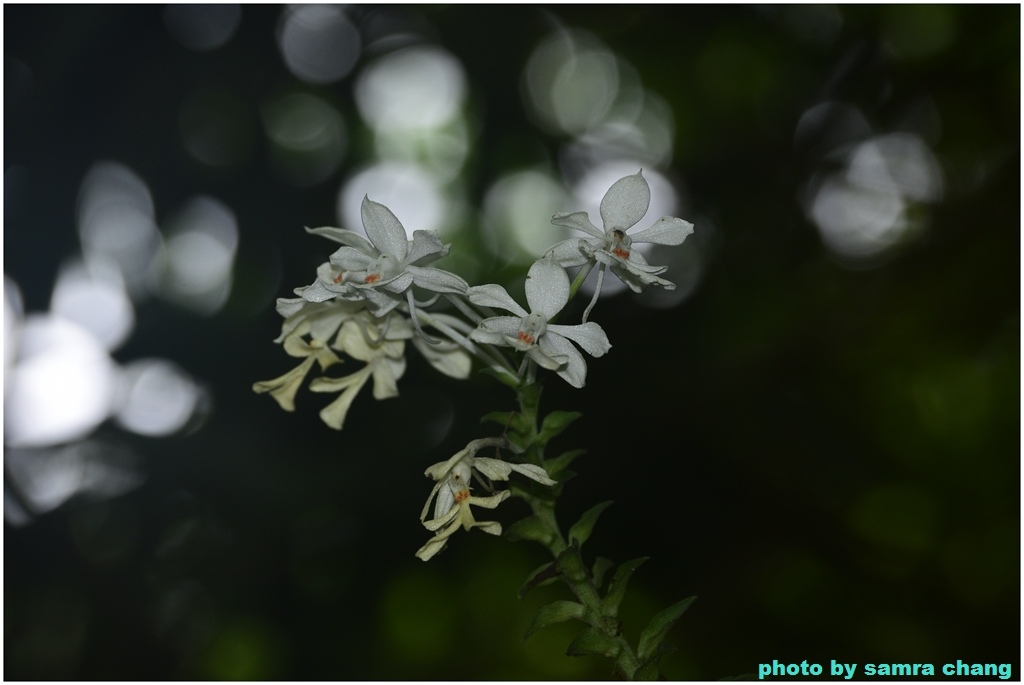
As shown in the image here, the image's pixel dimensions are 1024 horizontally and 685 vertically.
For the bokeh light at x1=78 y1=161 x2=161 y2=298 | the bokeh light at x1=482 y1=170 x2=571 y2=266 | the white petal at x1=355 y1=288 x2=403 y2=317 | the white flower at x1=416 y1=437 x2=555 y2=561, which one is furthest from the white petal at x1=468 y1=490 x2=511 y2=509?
the bokeh light at x1=78 y1=161 x2=161 y2=298

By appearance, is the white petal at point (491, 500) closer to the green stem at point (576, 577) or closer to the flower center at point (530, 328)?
the green stem at point (576, 577)

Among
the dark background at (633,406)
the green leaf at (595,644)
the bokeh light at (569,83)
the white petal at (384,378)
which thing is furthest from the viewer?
the bokeh light at (569,83)

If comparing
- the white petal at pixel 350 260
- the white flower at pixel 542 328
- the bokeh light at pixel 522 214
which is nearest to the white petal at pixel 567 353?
the white flower at pixel 542 328

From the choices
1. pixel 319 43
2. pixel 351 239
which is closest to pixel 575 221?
pixel 351 239

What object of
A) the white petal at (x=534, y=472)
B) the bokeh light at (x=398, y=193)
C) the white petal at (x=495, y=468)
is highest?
the white petal at (x=534, y=472)

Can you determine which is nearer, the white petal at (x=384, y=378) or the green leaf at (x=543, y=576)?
the green leaf at (x=543, y=576)

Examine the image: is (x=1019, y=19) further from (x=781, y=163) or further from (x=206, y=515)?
(x=206, y=515)

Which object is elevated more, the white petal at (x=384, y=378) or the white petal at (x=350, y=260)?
the white petal at (x=350, y=260)
